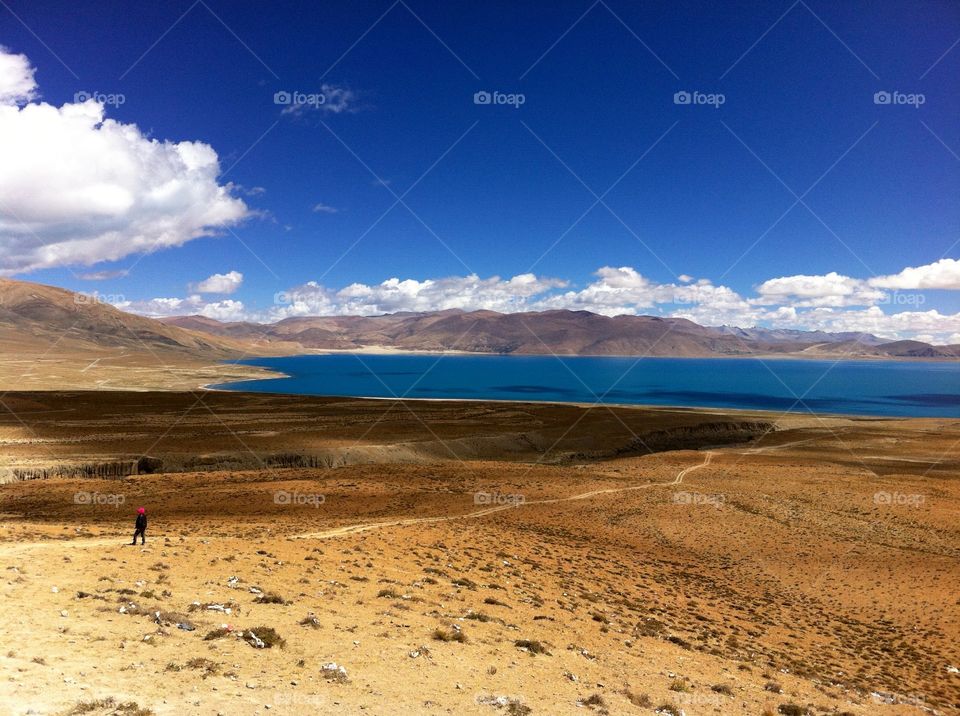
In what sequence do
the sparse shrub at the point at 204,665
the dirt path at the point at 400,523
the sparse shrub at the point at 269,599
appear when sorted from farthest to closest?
1. the dirt path at the point at 400,523
2. the sparse shrub at the point at 269,599
3. the sparse shrub at the point at 204,665

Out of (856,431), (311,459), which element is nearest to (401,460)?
(311,459)

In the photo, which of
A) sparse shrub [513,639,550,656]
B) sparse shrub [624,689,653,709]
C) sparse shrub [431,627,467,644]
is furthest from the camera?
sparse shrub [513,639,550,656]

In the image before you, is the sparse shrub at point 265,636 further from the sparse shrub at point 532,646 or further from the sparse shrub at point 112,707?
the sparse shrub at point 532,646

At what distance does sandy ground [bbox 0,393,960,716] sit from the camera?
1045 cm

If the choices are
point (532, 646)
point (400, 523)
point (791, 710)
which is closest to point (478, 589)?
point (532, 646)

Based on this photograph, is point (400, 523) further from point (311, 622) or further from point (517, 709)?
point (517, 709)

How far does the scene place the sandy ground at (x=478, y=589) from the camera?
10.4m

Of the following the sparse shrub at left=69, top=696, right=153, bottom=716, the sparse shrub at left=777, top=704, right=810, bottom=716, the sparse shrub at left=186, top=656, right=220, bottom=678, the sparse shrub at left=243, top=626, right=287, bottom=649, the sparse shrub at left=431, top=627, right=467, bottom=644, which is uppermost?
the sparse shrub at left=69, top=696, right=153, bottom=716

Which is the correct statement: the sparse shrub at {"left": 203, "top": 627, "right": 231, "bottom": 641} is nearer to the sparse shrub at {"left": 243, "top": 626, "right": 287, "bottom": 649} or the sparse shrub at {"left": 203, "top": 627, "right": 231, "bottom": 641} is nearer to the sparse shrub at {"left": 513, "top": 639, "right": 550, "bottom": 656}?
the sparse shrub at {"left": 243, "top": 626, "right": 287, "bottom": 649}

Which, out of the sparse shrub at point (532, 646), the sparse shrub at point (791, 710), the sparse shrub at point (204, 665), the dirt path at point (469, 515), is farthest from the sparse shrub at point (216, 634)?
the sparse shrub at point (791, 710)

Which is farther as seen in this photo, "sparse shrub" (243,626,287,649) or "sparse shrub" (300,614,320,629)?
"sparse shrub" (300,614,320,629)

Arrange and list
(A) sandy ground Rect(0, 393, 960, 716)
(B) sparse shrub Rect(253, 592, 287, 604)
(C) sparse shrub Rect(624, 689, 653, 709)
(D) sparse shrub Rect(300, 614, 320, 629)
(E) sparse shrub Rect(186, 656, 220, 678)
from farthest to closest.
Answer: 1. (B) sparse shrub Rect(253, 592, 287, 604)
2. (D) sparse shrub Rect(300, 614, 320, 629)
3. (C) sparse shrub Rect(624, 689, 653, 709)
4. (A) sandy ground Rect(0, 393, 960, 716)
5. (E) sparse shrub Rect(186, 656, 220, 678)

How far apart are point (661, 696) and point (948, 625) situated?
15.8 meters

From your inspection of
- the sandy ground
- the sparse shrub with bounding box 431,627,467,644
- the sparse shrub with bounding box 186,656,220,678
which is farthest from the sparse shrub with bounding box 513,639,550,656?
the sparse shrub with bounding box 186,656,220,678
